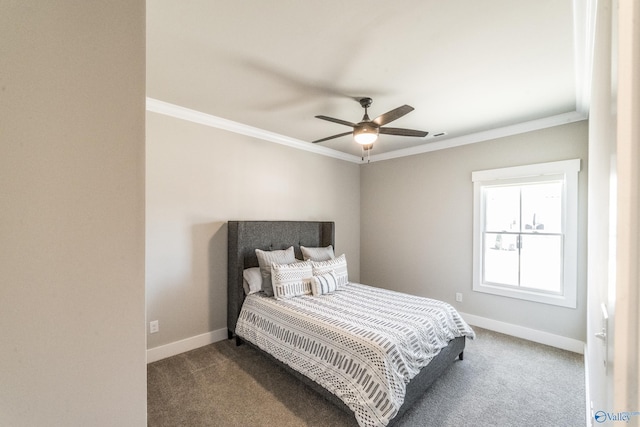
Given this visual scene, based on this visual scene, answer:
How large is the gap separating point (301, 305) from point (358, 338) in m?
0.82

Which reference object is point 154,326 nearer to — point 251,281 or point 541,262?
point 251,281

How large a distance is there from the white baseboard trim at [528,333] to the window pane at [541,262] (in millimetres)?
521

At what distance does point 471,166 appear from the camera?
3604mm

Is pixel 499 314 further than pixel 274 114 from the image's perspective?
Yes

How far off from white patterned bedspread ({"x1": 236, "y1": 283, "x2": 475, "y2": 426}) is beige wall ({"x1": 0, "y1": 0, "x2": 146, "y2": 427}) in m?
1.38

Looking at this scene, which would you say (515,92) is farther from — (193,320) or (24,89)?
(193,320)

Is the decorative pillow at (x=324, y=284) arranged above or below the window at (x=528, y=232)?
below

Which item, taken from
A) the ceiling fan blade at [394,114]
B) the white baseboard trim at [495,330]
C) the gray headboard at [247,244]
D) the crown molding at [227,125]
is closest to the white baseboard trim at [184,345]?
the white baseboard trim at [495,330]

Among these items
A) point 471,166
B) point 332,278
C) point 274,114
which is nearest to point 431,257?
point 471,166

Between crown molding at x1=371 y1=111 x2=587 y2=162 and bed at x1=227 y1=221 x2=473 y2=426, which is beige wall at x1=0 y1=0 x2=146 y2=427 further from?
crown molding at x1=371 y1=111 x2=587 y2=162

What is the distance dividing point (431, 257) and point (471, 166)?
143 centimetres

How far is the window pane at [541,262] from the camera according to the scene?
304 cm

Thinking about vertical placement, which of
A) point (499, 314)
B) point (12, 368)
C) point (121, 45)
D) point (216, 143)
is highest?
point (216, 143)

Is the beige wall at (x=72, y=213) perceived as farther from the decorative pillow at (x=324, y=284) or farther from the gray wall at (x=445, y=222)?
the gray wall at (x=445, y=222)
